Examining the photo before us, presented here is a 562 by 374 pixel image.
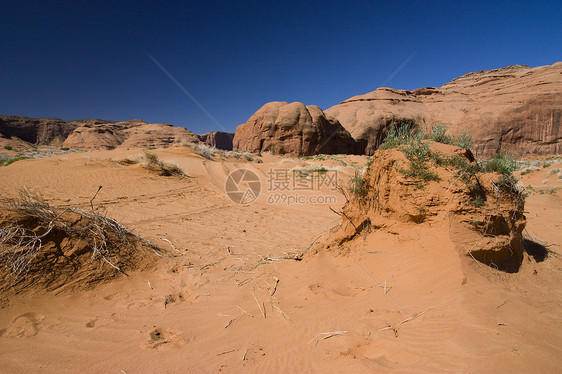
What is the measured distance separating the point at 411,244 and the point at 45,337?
145 inches

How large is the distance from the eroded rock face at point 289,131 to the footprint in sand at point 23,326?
885 inches

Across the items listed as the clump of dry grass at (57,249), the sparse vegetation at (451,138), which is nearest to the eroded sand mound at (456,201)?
the sparse vegetation at (451,138)

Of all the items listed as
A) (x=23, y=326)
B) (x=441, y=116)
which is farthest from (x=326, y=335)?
(x=441, y=116)

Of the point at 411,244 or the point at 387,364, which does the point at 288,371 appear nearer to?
the point at 387,364

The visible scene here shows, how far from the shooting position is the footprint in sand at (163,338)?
2.06 metres

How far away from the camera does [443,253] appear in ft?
8.73

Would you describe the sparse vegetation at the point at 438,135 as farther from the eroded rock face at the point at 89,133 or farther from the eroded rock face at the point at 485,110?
the eroded rock face at the point at 89,133

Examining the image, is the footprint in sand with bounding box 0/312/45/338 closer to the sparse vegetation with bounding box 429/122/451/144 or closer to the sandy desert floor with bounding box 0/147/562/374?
the sandy desert floor with bounding box 0/147/562/374

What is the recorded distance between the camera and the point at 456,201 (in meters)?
2.81

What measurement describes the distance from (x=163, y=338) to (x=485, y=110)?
35.3 meters

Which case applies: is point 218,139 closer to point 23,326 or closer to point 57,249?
point 57,249

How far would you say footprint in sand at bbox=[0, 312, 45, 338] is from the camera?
2.03 meters

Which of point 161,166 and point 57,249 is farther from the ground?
point 161,166

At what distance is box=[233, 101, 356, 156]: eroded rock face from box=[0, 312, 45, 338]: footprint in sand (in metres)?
22.5
